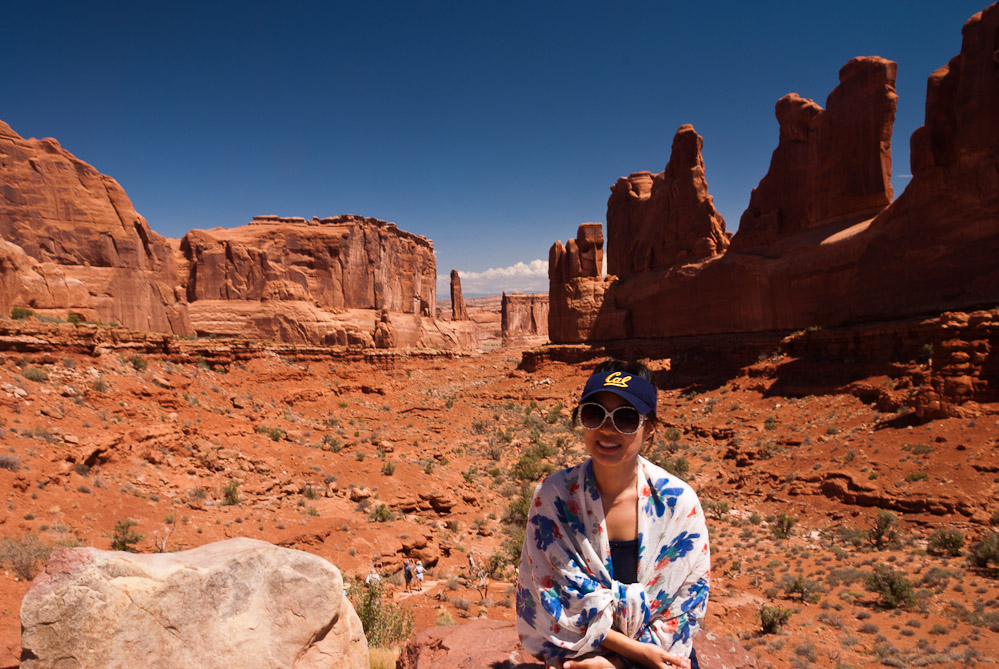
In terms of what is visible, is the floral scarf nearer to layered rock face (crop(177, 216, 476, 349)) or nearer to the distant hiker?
the distant hiker

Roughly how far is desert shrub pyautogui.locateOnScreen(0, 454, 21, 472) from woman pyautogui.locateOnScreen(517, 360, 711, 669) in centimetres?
1009

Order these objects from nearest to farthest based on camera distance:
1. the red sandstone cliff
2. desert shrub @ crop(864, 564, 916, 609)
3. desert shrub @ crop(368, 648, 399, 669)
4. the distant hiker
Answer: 1. desert shrub @ crop(368, 648, 399, 669)
2. desert shrub @ crop(864, 564, 916, 609)
3. the distant hiker
4. the red sandstone cliff

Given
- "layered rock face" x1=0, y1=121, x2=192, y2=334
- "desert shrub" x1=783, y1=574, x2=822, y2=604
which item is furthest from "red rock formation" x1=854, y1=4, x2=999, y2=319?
"layered rock face" x1=0, y1=121, x2=192, y2=334

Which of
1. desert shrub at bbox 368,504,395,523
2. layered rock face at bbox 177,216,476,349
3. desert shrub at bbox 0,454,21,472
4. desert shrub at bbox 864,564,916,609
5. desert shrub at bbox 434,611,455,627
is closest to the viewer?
desert shrub at bbox 434,611,455,627

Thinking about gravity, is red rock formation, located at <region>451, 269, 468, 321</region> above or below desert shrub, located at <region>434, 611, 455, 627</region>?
above

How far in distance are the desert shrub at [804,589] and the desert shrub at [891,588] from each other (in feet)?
2.35

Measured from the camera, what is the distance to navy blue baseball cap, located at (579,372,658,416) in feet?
6.70

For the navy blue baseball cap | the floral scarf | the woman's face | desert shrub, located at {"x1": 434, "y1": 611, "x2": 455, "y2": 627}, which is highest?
the navy blue baseball cap

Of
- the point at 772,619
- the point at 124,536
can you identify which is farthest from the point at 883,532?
the point at 124,536

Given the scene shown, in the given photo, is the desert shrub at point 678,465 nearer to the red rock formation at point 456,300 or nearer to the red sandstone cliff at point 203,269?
the red sandstone cliff at point 203,269

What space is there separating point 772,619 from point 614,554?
257 inches

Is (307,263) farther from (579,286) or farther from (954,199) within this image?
(954,199)

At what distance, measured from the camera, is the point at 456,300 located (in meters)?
72.3

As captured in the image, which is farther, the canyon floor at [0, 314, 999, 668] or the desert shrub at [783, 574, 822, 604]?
the desert shrub at [783, 574, 822, 604]
